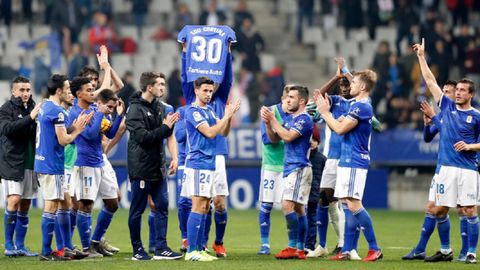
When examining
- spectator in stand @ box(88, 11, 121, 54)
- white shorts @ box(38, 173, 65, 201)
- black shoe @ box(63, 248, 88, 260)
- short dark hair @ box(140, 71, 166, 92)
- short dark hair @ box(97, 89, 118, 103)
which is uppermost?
spectator in stand @ box(88, 11, 121, 54)

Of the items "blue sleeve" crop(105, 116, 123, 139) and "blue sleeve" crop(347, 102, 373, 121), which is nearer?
"blue sleeve" crop(347, 102, 373, 121)

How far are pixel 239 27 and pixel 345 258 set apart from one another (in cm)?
1586

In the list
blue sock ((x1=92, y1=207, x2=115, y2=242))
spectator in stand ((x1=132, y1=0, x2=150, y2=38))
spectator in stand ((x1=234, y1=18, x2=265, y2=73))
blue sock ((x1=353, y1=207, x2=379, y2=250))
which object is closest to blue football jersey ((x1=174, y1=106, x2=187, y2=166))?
blue sock ((x1=92, y1=207, x2=115, y2=242))

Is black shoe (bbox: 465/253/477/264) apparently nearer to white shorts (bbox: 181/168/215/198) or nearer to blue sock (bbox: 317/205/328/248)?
blue sock (bbox: 317/205/328/248)

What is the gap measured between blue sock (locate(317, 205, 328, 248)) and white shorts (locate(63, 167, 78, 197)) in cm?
346

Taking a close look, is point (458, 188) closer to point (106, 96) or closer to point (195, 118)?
point (195, 118)

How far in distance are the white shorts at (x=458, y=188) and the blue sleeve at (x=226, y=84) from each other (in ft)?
10.3

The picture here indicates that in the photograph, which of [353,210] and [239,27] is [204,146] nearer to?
[353,210]

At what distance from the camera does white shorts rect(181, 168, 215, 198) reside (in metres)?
14.5

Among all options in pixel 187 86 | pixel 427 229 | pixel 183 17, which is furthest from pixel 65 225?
pixel 183 17

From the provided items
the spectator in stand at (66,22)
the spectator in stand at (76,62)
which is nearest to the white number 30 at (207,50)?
the spectator in stand at (76,62)

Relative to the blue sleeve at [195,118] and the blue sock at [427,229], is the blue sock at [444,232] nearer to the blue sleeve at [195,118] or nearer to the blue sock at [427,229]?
the blue sock at [427,229]

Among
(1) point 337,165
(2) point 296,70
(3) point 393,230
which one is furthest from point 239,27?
(1) point 337,165

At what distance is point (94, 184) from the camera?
1557 centimetres
